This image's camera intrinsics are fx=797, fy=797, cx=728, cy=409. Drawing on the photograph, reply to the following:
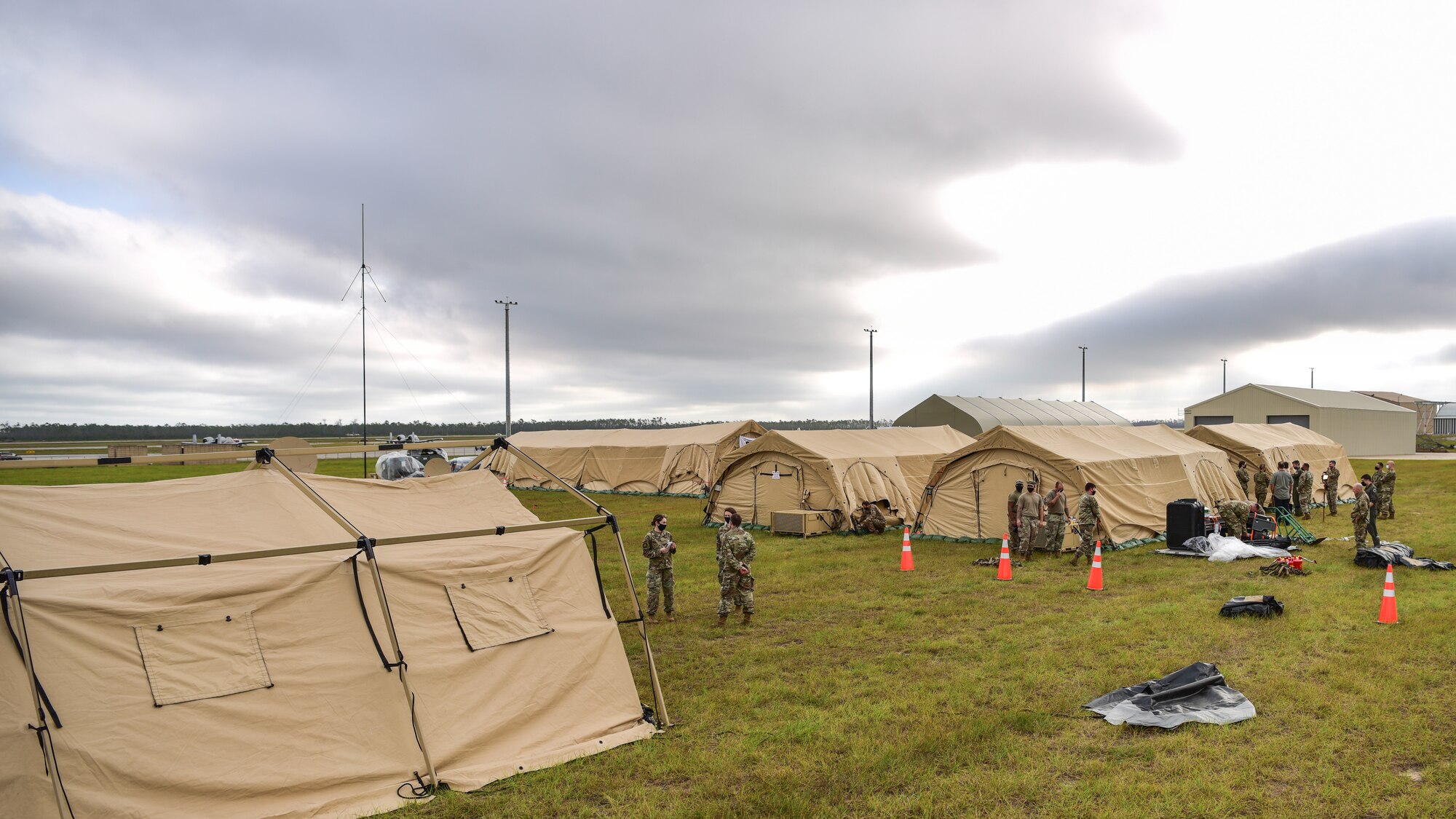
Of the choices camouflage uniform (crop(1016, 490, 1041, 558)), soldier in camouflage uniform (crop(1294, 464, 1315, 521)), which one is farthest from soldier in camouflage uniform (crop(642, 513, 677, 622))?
soldier in camouflage uniform (crop(1294, 464, 1315, 521))

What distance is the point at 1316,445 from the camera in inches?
1123

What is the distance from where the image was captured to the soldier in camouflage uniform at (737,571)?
11.2 m

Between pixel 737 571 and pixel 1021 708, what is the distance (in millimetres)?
4450

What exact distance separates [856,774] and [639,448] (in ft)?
94.6

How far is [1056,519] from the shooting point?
53.4 feet

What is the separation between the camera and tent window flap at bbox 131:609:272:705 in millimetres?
5699

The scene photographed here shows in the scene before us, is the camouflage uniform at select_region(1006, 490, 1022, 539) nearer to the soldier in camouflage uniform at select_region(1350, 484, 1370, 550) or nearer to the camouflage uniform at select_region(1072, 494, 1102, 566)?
the camouflage uniform at select_region(1072, 494, 1102, 566)

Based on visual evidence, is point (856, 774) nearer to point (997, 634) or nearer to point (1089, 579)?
point (997, 634)

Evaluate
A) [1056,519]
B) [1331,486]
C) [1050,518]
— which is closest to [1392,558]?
[1056,519]

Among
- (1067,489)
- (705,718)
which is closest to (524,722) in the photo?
(705,718)

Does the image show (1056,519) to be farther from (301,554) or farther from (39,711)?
(39,711)

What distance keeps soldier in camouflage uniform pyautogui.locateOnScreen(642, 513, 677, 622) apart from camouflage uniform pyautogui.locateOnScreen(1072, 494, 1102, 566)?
8102 mm

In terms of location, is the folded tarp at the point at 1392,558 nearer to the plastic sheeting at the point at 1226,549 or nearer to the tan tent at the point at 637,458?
the plastic sheeting at the point at 1226,549

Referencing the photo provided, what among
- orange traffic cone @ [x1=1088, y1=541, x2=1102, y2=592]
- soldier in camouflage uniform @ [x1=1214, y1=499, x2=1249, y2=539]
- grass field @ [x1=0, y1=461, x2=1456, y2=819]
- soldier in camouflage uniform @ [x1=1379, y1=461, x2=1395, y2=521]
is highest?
soldier in camouflage uniform @ [x1=1379, y1=461, x2=1395, y2=521]
